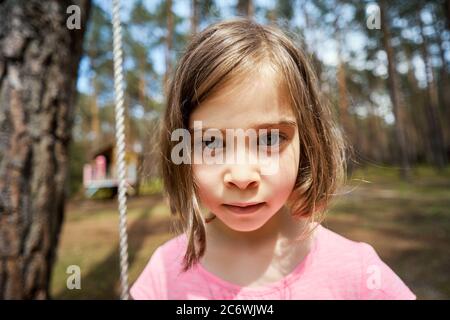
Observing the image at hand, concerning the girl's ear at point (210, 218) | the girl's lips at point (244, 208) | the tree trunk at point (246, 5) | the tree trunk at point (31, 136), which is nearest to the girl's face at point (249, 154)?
the girl's lips at point (244, 208)

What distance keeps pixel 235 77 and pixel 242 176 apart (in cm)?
17

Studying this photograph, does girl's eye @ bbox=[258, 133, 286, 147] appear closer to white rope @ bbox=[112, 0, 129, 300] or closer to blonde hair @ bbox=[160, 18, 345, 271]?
blonde hair @ bbox=[160, 18, 345, 271]

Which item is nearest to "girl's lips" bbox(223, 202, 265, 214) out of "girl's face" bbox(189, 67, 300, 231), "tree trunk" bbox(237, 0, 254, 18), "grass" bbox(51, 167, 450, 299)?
"girl's face" bbox(189, 67, 300, 231)

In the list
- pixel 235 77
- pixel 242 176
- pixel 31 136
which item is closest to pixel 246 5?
pixel 31 136

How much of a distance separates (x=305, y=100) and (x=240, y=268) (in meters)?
0.38

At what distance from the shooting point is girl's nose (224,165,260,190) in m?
0.55

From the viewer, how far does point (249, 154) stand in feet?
1.85

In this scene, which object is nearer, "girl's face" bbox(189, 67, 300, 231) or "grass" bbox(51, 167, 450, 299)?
"girl's face" bbox(189, 67, 300, 231)

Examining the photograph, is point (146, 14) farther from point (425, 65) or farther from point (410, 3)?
point (425, 65)

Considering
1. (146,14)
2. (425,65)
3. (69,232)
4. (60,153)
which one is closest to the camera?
(60,153)

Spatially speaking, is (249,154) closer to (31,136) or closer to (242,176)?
(242,176)

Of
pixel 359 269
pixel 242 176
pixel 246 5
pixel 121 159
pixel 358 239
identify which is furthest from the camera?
pixel 246 5

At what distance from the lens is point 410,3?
8914mm
